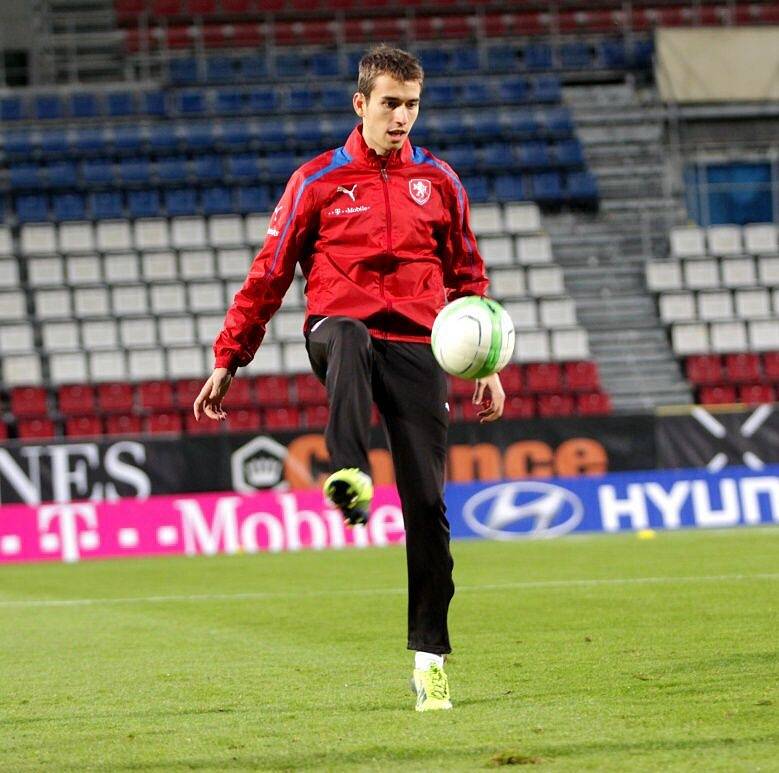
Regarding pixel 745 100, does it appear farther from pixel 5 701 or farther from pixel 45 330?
pixel 5 701

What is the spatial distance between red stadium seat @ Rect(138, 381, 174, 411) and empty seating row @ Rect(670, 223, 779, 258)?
29.8 ft

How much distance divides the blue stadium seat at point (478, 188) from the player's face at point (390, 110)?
2261 cm

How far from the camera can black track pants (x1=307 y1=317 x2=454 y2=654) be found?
568 cm

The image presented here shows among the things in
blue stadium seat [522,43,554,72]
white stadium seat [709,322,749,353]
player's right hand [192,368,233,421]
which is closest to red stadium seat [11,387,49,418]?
white stadium seat [709,322,749,353]

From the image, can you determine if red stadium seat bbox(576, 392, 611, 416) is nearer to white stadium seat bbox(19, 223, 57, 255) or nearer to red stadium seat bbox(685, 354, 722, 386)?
red stadium seat bbox(685, 354, 722, 386)

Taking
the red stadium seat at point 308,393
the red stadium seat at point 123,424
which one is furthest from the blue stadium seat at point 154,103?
the red stadium seat at point 123,424

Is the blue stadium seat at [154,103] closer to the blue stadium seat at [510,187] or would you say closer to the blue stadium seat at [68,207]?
the blue stadium seat at [68,207]

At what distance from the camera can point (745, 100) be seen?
30781 mm

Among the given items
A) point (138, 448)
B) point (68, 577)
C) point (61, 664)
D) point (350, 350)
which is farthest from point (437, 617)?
point (138, 448)

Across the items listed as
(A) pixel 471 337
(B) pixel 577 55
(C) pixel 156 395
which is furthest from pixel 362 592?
(B) pixel 577 55

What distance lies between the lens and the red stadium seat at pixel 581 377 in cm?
2534

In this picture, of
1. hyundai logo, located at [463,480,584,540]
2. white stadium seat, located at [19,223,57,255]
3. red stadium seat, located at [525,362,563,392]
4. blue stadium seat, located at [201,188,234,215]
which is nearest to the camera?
hyundai logo, located at [463,480,584,540]

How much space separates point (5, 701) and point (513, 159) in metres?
23.4

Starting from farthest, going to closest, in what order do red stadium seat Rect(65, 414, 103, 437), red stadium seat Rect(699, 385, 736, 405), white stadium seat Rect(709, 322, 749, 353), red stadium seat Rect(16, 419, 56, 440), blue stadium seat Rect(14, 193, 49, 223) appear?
blue stadium seat Rect(14, 193, 49, 223) → white stadium seat Rect(709, 322, 749, 353) → red stadium seat Rect(699, 385, 736, 405) → red stadium seat Rect(65, 414, 103, 437) → red stadium seat Rect(16, 419, 56, 440)
